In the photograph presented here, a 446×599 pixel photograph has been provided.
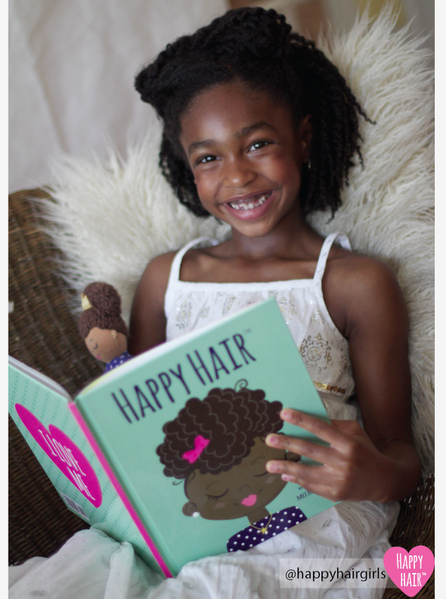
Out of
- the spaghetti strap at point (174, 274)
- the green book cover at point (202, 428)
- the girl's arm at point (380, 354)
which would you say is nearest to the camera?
the green book cover at point (202, 428)

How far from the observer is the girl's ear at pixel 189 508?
52 centimetres

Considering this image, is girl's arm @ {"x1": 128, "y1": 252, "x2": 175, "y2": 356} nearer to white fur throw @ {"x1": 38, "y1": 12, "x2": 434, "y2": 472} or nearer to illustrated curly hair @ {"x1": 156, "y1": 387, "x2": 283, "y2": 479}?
white fur throw @ {"x1": 38, "y1": 12, "x2": 434, "y2": 472}

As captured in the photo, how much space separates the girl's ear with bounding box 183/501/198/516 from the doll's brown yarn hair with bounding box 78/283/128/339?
33cm

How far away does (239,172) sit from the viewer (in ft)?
2.48

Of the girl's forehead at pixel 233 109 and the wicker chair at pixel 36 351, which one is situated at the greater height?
the girl's forehead at pixel 233 109

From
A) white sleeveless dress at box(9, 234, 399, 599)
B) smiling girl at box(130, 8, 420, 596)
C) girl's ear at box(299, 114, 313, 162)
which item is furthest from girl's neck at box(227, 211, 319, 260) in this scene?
white sleeveless dress at box(9, 234, 399, 599)

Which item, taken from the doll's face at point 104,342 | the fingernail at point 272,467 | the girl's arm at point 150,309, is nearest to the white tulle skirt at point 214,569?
the fingernail at point 272,467

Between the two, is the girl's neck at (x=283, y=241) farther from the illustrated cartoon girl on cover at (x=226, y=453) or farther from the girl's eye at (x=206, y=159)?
the illustrated cartoon girl on cover at (x=226, y=453)

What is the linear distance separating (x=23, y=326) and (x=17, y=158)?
2.02 ft

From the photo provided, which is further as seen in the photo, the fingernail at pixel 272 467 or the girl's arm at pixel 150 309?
the girl's arm at pixel 150 309

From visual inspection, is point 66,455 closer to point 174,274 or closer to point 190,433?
point 190,433

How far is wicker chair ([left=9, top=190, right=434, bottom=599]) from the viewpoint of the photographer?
86cm

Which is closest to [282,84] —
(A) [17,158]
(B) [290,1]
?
(B) [290,1]

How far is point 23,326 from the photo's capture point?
36.9 inches
